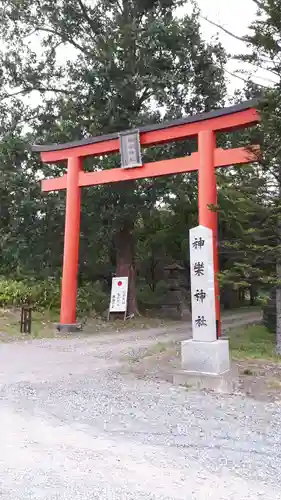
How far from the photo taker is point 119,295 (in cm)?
1212

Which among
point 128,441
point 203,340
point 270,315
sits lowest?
point 128,441

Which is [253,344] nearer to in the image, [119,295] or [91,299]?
[119,295]

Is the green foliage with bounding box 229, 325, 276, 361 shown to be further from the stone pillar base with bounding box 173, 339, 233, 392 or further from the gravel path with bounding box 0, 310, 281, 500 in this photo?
the gravel path with bounding box 0, 310, 281, 500

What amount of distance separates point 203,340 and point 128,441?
2395 millimetres

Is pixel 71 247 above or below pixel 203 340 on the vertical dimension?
above

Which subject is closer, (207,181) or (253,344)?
(253,344)

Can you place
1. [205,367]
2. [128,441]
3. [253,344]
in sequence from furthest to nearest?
[253,344] → [205,367] → [128,441]

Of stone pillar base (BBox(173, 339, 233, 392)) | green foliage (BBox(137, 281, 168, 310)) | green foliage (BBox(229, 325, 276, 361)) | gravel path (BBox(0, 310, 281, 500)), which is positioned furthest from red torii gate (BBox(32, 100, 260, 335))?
green foliage (BBox(137, 281, 168, 310))

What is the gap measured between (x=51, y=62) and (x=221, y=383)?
11.4 m

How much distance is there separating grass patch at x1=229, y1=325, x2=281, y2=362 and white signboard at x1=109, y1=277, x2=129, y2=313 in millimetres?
3006

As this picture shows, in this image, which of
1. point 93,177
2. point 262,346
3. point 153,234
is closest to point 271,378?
point 262,346

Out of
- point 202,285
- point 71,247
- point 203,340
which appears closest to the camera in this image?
point 203,340

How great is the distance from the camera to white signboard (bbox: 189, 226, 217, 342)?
562 centimetres

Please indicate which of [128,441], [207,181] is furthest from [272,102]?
[128,441]
